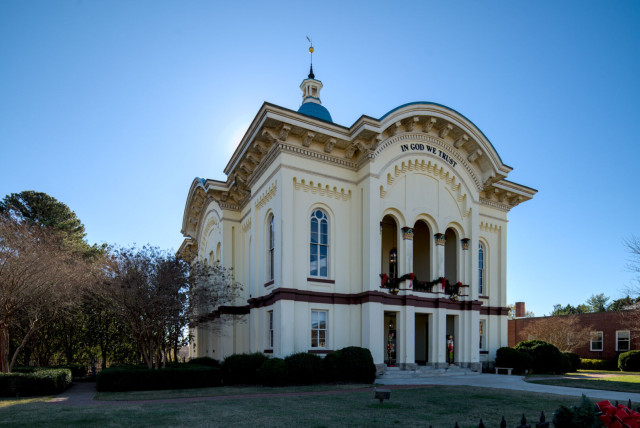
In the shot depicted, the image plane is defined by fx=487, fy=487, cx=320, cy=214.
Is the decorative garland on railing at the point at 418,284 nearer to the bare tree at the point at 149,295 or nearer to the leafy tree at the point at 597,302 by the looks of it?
the bare tree at the point at 149,295

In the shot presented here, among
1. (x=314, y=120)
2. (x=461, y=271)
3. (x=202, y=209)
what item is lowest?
(x=461, y=271)

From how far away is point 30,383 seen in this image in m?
16.5

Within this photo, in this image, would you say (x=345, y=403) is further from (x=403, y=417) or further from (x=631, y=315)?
(x=631, y=315)

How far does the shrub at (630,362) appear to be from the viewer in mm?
31469

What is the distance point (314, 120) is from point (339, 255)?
610cm

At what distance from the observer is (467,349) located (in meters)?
24.2

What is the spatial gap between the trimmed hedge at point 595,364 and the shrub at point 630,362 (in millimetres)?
3532

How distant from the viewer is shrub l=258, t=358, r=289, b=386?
59.3ft

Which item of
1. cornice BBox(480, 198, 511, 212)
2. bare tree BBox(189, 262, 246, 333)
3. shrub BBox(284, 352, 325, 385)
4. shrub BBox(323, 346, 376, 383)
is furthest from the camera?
cornice BBox(480, 198, 511, 212)

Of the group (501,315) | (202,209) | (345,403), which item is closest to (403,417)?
(345,403)

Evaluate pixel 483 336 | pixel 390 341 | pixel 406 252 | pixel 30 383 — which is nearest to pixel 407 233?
pixel 406 252

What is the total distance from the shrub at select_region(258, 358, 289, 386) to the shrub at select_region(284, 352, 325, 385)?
222 millimetres

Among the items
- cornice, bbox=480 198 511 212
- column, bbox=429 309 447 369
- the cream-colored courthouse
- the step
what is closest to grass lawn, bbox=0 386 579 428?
the step

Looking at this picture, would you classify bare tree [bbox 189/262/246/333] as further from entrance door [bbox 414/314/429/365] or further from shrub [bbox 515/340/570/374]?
shrub [bbox 515/340/570/374]
